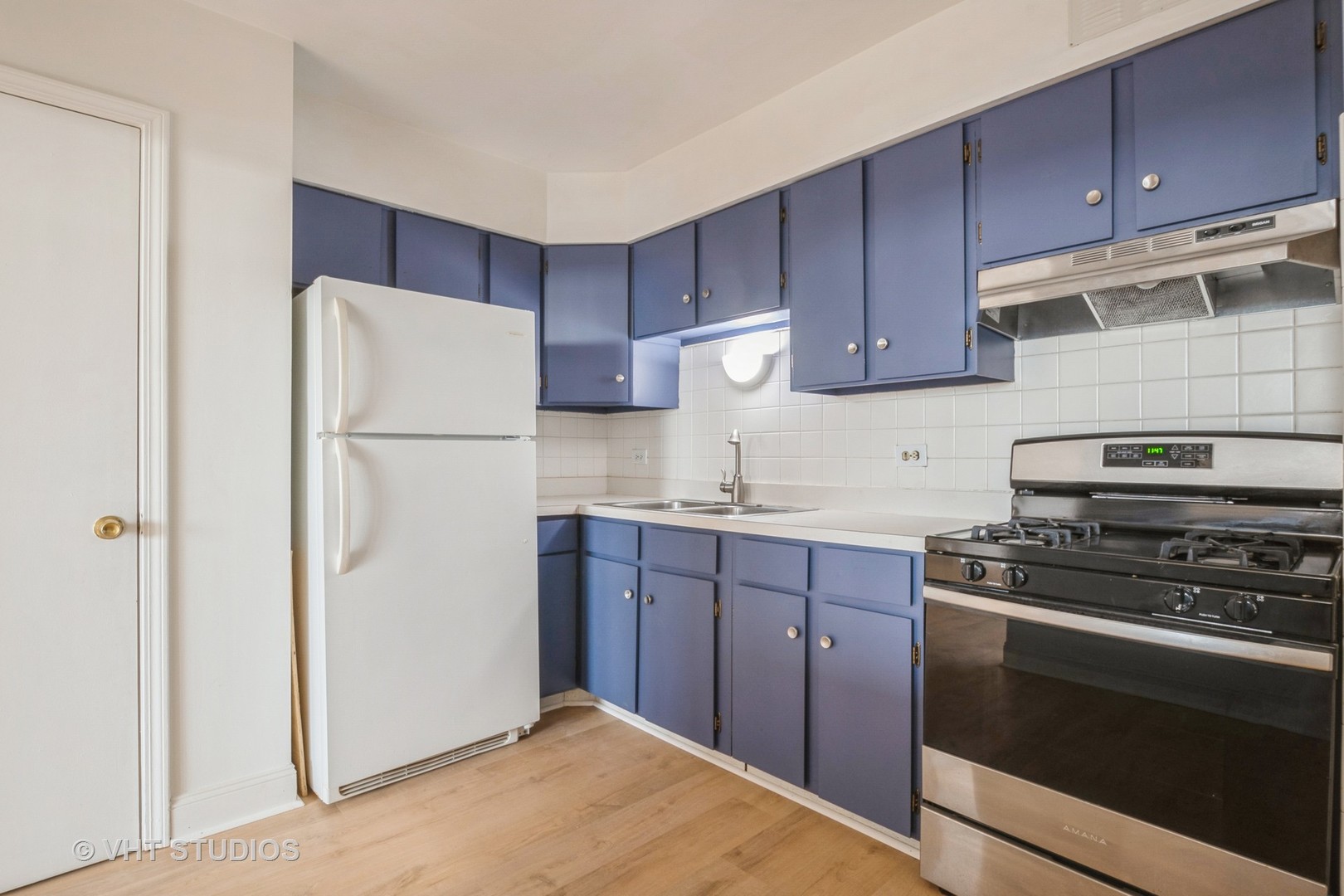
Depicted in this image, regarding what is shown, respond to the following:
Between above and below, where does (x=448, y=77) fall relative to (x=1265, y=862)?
above

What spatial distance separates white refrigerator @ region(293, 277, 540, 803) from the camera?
7.06 feet

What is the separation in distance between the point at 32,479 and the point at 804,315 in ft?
7.80

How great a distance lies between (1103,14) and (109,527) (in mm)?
3023

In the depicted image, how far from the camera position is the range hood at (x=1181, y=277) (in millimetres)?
1444

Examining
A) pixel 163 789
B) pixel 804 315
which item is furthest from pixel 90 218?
pixel 804 315

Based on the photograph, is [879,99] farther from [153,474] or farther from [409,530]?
[153,474]

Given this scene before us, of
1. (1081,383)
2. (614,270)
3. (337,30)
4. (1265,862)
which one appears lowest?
(1265,862)

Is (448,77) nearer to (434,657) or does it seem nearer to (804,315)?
(804,315)

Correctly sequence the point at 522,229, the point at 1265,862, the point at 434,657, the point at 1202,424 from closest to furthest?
the point at 1265,862
the point at 1202,424
the point at 434,657
the point at 522,229

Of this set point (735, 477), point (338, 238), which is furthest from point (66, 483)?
point (735, 477)

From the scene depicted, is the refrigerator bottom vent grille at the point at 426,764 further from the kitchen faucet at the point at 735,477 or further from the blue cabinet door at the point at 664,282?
the blue cabinet door at the point at 664,282

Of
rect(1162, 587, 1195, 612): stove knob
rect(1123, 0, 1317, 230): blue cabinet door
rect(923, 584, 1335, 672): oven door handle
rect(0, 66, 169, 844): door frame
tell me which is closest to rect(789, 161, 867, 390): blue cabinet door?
rect(1123, 0, 1317, 230): blue cabinet door

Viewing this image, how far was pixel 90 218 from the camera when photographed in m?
1.87

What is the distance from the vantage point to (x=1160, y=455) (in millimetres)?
1770
